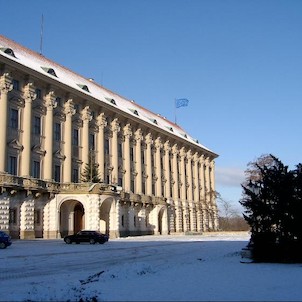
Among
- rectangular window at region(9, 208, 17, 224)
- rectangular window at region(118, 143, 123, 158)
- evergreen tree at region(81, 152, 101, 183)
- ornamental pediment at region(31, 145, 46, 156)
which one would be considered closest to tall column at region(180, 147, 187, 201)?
rectangular window at region(118, 143, 123, 158)

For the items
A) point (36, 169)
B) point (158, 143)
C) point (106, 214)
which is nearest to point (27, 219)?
point (36, 169)

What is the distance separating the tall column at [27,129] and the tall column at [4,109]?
2.58m

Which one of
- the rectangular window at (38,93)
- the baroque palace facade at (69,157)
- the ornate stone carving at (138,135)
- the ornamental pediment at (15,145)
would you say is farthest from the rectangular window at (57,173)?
the ornate stone carving at (138,135)

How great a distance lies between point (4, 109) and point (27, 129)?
3713mm

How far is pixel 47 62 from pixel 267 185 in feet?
151

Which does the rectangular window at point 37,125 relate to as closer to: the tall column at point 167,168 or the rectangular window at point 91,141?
the rectangular window at point 91,141

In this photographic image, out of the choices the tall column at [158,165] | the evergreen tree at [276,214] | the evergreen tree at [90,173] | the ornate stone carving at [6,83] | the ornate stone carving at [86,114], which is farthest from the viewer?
the tall column at [158,165]

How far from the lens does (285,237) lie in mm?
21109

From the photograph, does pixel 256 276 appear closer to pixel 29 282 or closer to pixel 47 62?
pixel 29 282

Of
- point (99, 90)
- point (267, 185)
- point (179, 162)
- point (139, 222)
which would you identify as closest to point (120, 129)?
Answer: point (99, 90)

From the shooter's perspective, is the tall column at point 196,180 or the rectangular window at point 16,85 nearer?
the rectangular window at point 16,85

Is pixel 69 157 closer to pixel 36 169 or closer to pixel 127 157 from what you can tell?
pixel 36 169

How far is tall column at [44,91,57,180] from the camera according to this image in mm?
51500

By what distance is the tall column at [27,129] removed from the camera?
1896 inches
